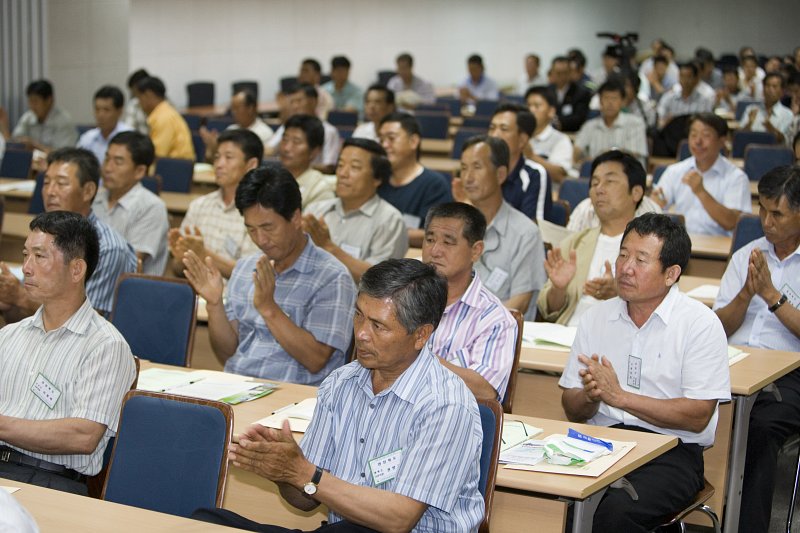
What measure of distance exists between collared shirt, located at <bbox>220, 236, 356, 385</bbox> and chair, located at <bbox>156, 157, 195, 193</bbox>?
3.69 m

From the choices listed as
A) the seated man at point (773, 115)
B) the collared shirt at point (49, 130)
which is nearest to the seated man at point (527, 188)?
the seated man at point (773, 115)

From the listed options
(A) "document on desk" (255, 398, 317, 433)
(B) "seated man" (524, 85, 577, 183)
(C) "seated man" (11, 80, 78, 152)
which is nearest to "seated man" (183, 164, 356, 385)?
(A) "document on desk" (255, 398, 317, 433)

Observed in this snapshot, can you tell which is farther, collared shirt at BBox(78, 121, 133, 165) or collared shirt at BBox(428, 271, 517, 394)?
collared shirt at BBox(78, 121, 133, 165)

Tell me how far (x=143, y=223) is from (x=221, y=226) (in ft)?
1.28

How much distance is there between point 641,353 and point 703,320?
22 cm

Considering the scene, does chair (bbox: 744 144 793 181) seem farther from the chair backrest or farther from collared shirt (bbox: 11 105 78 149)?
collared shirt (bbox: 11 105 78 149)

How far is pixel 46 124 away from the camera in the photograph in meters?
9.62

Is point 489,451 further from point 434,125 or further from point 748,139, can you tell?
point 434,125

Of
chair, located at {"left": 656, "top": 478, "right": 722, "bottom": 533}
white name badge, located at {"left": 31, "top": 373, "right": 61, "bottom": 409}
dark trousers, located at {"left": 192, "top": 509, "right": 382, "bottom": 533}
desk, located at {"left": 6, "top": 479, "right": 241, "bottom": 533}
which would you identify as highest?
white name badge, located at {"left": 31, "top": 373, "right": 61, "bottom": 409}

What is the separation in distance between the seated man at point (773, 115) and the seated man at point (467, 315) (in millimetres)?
7113

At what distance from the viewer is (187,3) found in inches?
504

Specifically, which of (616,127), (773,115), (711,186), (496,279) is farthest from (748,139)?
(496,279)

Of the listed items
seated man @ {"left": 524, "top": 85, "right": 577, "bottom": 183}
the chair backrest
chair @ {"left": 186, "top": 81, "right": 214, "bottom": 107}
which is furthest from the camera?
chair @ {"left": 186, "top": 81, "right": 214, "bottom": 107}

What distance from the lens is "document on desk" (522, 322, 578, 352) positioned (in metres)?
4.20
